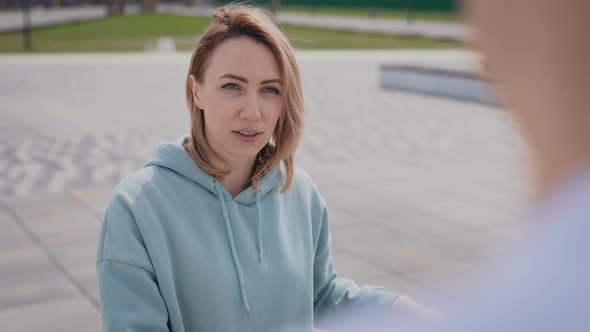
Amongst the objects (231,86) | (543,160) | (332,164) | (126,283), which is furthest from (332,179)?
(543,160)

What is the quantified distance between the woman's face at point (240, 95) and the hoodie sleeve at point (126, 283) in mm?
412

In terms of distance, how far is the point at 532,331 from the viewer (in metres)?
0.45

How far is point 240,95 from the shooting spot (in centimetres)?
207

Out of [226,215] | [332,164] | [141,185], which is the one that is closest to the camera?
[141,185]

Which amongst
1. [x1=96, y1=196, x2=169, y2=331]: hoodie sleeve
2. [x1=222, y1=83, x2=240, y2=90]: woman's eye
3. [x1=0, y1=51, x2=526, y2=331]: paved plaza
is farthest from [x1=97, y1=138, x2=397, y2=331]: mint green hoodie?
[x1=0, y1=51, x2=526, y2=331]: paved plaza

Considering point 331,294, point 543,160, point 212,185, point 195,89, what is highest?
point 543,160

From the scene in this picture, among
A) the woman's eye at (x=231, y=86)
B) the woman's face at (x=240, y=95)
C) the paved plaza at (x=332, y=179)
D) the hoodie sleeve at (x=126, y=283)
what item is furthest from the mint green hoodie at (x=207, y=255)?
the paved plaza at (x=332, y=179)

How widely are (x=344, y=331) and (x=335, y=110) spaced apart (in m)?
11.8

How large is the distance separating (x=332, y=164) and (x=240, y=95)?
619 centimetres

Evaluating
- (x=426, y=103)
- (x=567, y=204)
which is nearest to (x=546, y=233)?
(x=567, y=204)

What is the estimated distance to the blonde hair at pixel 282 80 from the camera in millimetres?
2043

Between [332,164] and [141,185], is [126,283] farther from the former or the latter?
[332,164]

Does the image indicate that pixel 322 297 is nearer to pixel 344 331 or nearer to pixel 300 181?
pixel 300 181

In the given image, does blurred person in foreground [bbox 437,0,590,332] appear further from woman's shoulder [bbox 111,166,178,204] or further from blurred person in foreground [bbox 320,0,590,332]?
woman's shoulder [bbox 111,166,178,204]
